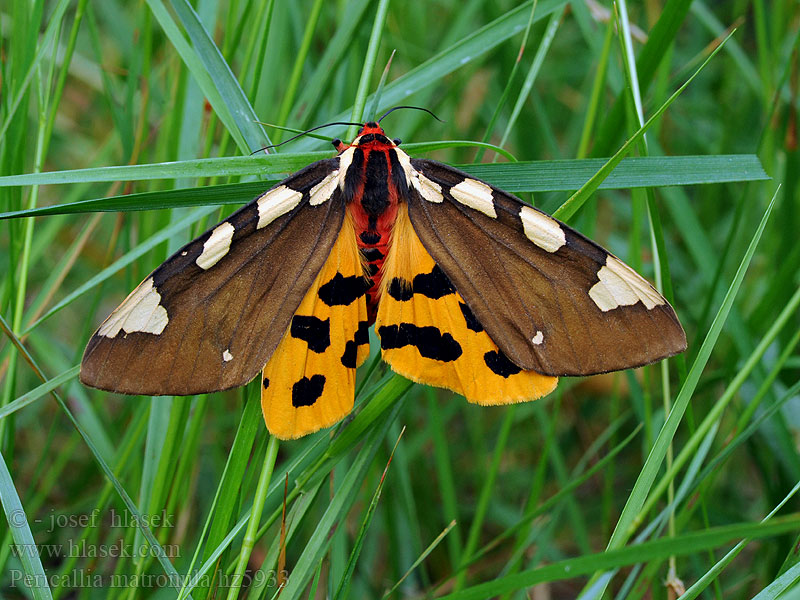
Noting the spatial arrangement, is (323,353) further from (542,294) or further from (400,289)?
(542,294)

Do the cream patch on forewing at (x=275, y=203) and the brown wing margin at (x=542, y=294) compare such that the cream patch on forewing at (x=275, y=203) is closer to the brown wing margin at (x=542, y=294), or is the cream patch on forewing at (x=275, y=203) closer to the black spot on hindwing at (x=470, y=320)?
the brown wing margin at (x=542, y=294)

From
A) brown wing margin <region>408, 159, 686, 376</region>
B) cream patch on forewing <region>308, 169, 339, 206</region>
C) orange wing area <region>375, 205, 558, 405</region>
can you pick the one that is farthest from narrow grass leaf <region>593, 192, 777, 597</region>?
cream patch on forewing <region>308, 169, 339, 206</region>

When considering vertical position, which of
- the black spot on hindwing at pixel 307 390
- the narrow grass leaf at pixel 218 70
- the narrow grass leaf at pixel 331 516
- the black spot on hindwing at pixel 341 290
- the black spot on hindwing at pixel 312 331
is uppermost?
the narrow grass leaf at pixel 218 70

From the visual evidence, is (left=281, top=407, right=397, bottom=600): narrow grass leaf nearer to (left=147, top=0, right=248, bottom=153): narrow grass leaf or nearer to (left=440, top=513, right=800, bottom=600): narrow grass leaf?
(left=440, top=513, right=800, bottom=600): narrow grass leaf

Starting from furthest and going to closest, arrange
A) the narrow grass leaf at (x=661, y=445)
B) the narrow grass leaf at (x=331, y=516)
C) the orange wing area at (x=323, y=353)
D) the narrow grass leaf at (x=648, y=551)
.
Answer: the orange wing area at (x=323, y=353)
the narrow grass leaf at (x=331, y=516)
the narrow grass leaf at (x=661, y=445)
the narrow grass leaf at (x=648, y=551)

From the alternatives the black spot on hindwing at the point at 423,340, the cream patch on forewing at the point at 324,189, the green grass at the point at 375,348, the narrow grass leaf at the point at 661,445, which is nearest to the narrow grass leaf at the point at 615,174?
the green grass at the point at 375,348

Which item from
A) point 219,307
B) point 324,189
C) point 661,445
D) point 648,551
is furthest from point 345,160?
point 648,551

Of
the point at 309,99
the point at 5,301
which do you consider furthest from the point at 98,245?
the point at 309,99

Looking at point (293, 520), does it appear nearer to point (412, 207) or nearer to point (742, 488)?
point (412, 207)
